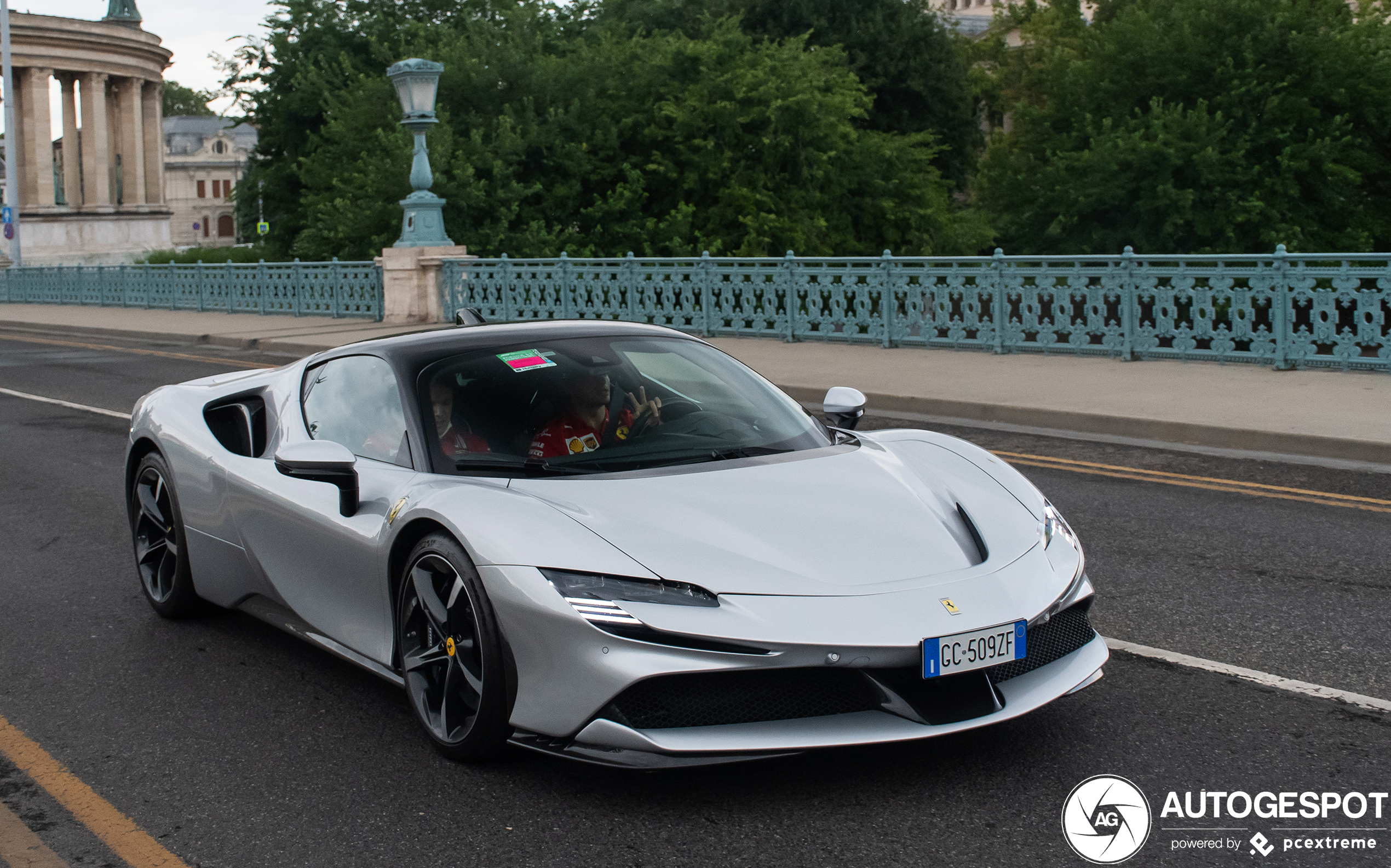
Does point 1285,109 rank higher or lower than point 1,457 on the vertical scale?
higher

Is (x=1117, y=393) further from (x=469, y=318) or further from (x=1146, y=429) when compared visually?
(x=469, y=318)

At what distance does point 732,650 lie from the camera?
352 cm

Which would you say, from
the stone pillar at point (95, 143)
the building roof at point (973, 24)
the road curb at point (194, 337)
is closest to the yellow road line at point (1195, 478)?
the road curb at point (194, 337)

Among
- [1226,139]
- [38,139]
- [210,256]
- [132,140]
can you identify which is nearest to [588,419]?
[1226,139]

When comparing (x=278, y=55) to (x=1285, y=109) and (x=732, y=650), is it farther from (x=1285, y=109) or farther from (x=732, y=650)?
(x=732, y=650)

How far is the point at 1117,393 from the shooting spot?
1280 centimetres

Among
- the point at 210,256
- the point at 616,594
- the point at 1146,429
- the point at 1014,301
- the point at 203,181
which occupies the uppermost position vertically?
the point at 203,181

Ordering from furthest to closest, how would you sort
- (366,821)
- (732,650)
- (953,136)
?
1. (953,136)
2. (366,821)
3. (732,650)

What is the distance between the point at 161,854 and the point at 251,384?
8.50 feet

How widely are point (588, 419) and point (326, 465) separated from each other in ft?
2.83

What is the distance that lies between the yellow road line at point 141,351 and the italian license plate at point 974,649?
15.4 metres

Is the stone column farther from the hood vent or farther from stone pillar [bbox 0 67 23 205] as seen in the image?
the hood vent

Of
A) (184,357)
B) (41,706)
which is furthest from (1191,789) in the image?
(184,357)

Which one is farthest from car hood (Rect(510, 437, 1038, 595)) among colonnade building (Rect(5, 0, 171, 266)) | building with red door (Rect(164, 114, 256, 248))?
building with red door (Rect(164, 114, 256, 248))
